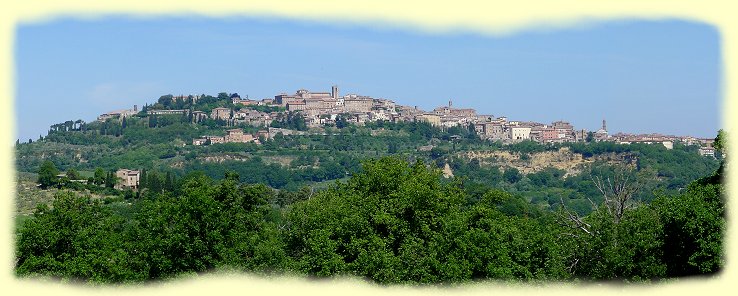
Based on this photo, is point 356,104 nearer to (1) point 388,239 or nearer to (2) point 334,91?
(2) point 334,91

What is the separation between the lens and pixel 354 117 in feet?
485

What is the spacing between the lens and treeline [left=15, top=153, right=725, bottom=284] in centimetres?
1584

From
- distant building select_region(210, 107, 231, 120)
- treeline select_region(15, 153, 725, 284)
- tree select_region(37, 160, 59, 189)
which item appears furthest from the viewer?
distant building select_region(210, 107, 231, 120)

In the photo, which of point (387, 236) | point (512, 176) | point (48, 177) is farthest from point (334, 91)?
point (387, 236)

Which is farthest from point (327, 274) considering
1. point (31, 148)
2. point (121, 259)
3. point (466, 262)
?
point (31, 148)

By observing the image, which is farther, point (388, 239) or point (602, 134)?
point (602, 134)

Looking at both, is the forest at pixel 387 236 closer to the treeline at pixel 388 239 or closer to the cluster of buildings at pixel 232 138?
the treeline at pixel 388 239

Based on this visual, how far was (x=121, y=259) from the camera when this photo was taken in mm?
17547

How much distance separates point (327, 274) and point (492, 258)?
288 cm

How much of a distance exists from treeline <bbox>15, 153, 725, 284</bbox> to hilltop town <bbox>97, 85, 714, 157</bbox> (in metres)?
108

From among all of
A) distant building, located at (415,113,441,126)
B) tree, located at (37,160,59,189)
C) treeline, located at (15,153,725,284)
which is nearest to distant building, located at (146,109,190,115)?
distant building, located at (415,113,441,126)

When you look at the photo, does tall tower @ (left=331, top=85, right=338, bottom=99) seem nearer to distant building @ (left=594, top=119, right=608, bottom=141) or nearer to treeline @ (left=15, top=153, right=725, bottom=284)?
distant building @ (left=594, top=119, right=608, bottom=141)

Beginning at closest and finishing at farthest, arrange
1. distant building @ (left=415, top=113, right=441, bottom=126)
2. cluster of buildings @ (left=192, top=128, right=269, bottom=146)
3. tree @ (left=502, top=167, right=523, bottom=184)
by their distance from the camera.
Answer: tree @ (left=502, top=167, right=523, bottom=184) → cluster of buildings @ (left=192, top=128, right=269, bottom=146) → distant building @ (left=415, top=113, right=441, bottom=126)

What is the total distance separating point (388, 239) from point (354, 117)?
425 ft
